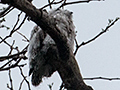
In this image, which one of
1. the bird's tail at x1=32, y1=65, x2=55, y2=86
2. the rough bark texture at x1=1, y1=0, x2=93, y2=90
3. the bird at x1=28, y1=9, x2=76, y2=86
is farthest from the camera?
the bird's tail at x1=32, y1=65, x2=55, y2=86

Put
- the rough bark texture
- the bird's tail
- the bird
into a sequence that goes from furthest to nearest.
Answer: the bird's tail, the bird, the rough bark texture

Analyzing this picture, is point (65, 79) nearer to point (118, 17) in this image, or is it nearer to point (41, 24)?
point (41, 24)

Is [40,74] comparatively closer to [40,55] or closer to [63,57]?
[40,55]

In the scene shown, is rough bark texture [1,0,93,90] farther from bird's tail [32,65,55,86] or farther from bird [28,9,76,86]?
bird's tail [32,65,55,86]

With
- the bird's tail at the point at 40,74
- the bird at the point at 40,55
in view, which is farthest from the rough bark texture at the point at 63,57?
the bird's tail at the point at 40,74

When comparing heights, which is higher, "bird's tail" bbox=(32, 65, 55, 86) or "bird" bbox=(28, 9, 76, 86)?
"bird" bbox=(28, 9, 76, 86)

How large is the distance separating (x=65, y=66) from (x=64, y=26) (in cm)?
73

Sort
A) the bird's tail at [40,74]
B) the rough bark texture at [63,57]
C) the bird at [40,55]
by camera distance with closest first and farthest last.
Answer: the rough bark texture at [63,57] → the bird at [40,55] → the bird's tail at [40,74]

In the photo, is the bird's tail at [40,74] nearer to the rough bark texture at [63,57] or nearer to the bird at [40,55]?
the bird at [40,55]

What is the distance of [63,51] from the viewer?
7.05 feet

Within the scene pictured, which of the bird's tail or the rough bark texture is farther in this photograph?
the bird's tail

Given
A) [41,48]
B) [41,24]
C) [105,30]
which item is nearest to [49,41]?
[41,48]

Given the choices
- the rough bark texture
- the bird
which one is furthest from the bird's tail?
the rough bark texture

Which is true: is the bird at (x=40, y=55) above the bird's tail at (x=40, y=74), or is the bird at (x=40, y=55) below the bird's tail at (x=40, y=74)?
above
